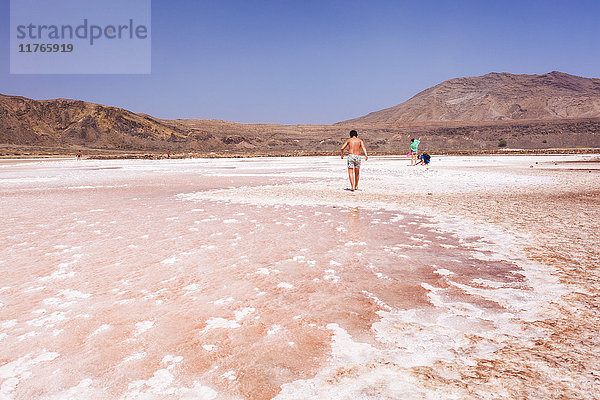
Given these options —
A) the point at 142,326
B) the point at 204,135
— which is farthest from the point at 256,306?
the point at 204,135

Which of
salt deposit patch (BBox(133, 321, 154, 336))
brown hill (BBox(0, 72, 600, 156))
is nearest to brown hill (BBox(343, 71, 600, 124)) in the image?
brown hill (BBox(0, 72, 600, 156))

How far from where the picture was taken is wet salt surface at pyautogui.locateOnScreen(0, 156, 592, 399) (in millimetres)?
2496

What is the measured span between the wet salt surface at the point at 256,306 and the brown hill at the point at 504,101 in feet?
426

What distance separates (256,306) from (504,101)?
160 metres

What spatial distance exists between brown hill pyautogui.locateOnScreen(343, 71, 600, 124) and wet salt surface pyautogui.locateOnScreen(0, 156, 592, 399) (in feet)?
426

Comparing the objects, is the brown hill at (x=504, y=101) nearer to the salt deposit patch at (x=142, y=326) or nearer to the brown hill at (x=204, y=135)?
the brown hill at (x=204, y=135)

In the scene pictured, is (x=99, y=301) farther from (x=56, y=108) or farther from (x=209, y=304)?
(x=56, y=108)

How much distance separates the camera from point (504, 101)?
469ft

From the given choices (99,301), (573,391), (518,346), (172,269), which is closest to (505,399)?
(573,391)

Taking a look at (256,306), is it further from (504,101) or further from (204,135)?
(504,101)

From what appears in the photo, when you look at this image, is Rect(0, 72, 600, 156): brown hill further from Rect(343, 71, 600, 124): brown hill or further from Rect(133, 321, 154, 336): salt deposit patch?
Rect(133, 321, 154, 336): salt deposit patch

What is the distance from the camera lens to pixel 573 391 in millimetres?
2230

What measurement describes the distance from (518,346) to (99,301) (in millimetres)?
3368

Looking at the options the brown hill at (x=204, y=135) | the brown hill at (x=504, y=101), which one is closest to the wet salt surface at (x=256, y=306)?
the brown hill at (x=204, y=135)
